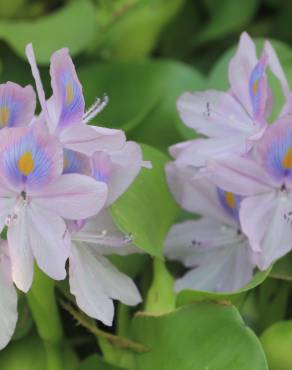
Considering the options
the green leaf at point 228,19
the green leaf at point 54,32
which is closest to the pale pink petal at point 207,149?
the green leaf at point 54,32

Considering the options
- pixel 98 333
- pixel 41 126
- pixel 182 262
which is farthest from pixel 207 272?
pixel 41 126

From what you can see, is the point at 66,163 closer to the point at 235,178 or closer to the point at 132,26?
the point at 235,178

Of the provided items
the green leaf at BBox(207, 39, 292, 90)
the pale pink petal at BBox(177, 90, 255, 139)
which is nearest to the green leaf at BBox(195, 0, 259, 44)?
the green leaf at BBox(207, 39, 292, 90)

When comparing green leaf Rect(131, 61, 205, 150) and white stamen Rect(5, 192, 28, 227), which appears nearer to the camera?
white stamen Rect(5, 192, 28, 227)

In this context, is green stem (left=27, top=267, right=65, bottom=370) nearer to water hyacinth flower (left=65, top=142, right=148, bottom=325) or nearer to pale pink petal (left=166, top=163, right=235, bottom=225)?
water hyacinth flower (left=65, top=142, right=148, bottom=325)

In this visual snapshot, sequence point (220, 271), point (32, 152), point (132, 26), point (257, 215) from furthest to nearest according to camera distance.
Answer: point (132, 26) → point (220, 271) → point (257, 215) → point (32, 152)

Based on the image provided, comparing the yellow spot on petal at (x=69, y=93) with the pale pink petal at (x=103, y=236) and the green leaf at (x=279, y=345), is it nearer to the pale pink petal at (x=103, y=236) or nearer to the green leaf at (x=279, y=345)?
the pale pink petal at (x=103, y=236)

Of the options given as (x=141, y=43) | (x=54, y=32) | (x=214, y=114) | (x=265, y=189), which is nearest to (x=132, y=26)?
(x=141, y=43)
